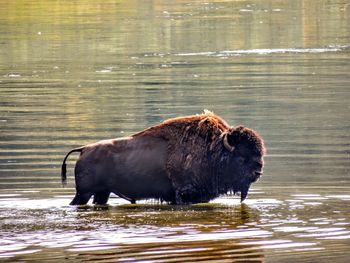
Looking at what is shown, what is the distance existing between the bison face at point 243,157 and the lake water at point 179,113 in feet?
0.89

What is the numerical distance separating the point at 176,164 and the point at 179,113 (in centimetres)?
971

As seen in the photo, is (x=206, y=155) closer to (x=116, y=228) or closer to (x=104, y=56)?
(x=116, y=228)

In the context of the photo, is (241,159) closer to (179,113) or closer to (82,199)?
(82,199)

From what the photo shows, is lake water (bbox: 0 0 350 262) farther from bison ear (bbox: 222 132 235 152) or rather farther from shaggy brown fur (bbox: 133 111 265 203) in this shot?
bison ear (bbox: 222 132 235 152)

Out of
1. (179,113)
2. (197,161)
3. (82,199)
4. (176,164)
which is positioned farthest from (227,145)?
(179,113)

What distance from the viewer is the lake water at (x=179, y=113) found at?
40.5ft

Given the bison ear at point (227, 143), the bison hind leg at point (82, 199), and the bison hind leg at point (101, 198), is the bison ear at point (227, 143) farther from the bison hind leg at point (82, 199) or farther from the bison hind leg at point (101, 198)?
the bison hind leg at point (82, 199)

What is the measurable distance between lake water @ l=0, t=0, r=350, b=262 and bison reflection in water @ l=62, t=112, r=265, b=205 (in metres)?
0.20

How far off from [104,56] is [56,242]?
24.5 metres

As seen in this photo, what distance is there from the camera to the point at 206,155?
48.5 ft

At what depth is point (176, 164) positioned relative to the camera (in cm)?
1478

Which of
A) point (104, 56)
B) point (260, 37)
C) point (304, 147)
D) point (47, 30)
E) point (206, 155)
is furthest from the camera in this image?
point (47, 30)

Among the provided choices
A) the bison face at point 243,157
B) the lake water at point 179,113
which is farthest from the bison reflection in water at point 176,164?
the lake water at point 179,113

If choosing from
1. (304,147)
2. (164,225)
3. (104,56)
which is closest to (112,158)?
(164,225)
